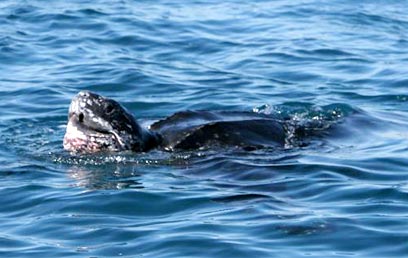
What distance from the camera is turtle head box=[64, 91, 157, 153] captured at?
32.1ft

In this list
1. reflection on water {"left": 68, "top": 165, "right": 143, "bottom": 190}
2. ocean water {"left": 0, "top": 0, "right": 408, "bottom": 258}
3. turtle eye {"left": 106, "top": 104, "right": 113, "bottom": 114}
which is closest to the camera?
ocean water {"left": 0, "top": 0, "right": 408, "bottom": 258}

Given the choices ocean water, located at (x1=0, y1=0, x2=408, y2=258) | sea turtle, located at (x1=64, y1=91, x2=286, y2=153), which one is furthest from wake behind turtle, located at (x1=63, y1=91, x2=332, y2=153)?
ocean water, located at (x1=0, y1=0, x2=408, y2=258)

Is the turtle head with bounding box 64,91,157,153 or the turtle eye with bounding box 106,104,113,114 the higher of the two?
the turtle eye with bounding box 106,104,113,114

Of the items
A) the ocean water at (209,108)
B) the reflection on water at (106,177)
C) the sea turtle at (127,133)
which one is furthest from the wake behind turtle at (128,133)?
the reflection on water at (106,177)

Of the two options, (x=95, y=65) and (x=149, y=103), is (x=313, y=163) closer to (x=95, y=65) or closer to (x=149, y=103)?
(x=149, y=103)

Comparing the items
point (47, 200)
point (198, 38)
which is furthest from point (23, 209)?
point (198, 38)

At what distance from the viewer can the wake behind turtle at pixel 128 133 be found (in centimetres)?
978

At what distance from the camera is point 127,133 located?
388 inches

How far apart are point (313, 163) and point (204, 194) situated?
47.6 inches

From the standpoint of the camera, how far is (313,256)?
7086 millimetres

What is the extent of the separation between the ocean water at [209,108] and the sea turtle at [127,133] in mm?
126

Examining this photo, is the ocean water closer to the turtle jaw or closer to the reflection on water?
the reflection on water

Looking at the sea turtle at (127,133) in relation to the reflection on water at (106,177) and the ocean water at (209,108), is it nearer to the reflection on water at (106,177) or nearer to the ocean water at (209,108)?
the ocean water at (209,108)

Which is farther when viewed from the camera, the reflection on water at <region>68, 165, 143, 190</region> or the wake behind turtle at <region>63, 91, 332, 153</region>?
the wake behind turtle at <region>63, 91, 332, 153</region>
